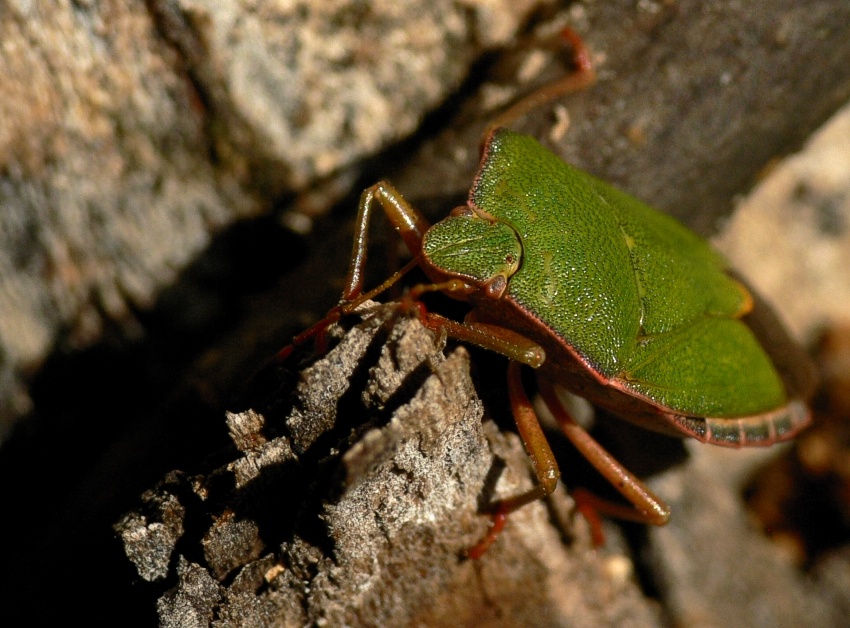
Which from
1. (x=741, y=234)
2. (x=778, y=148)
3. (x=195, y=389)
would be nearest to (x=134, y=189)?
(x=195, y=389)

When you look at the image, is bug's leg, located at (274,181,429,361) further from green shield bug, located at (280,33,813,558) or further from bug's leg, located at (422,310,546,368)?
bug's leg, located at (422,310,546,368)

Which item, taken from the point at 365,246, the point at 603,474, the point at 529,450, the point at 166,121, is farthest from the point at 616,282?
the point at 166,121

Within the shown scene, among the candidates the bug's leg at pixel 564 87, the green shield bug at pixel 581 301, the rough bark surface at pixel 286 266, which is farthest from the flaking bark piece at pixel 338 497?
the bug's leg at pixel 564 87

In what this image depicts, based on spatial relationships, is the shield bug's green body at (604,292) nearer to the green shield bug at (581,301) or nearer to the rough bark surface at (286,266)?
the green shield bug at (581,301)

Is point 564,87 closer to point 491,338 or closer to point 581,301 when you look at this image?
point 581,301

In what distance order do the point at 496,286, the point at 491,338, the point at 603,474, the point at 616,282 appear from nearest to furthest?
1. the point at 491,338
2. the point at 496,286
3. the point at 616,282
4. the point at 603,474
